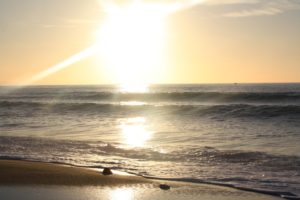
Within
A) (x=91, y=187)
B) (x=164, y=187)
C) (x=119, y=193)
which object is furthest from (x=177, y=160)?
(x=119, y=193)

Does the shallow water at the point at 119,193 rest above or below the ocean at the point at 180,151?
below

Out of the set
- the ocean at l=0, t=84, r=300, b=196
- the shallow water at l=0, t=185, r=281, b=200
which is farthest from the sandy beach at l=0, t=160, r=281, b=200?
the ocean at l=0, t=84, r=300, b=196

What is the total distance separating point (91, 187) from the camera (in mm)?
7562

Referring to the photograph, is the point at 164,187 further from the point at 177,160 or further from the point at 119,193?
the point at 177,160

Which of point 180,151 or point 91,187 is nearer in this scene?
point 91,187

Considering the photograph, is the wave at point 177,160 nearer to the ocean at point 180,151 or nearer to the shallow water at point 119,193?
the ocean at point 180,151

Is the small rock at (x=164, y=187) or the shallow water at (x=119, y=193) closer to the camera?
the shallow water at (x=119, y=193)

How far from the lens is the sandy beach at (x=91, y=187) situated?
7.03 m

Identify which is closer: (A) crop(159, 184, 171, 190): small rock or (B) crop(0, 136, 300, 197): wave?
(A) crop(159, 184, 171, 190): small rock

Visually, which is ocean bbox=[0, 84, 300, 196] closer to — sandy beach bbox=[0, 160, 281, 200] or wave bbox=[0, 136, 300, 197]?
wave bbox=[0, 136, 300, 197]

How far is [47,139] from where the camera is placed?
48.9ft

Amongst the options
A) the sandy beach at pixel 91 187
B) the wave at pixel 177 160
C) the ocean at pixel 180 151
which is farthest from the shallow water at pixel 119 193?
the ocean at pixel 180 151

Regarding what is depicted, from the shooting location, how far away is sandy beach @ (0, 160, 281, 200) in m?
7.03

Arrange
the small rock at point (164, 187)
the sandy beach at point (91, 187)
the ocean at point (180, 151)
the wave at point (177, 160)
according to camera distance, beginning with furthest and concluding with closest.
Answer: the ocean at point (180, 151)
the wave at point (177, 160)
the small rock at point (164, 187)
the sandy beach at point (91, 187)
